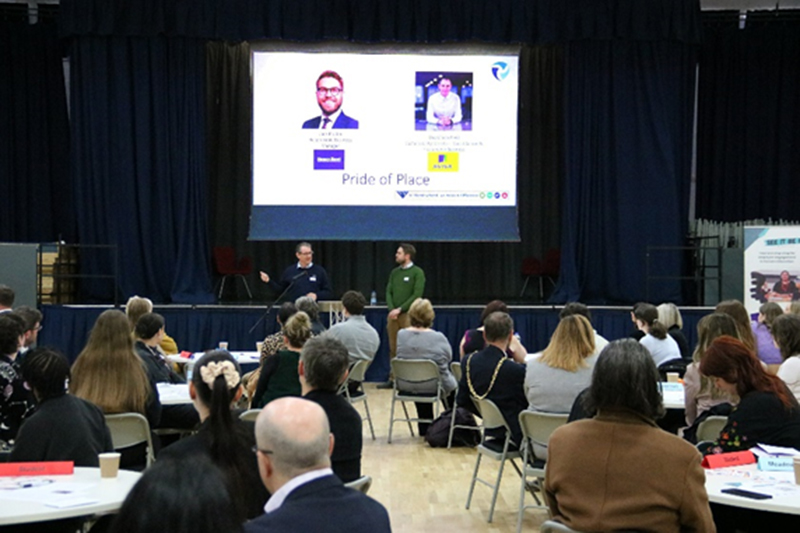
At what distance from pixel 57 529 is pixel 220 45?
1045 centimetres

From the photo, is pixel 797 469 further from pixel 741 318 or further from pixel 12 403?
pixel 12 403

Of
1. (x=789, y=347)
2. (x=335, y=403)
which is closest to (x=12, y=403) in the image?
(x=335, y=403)

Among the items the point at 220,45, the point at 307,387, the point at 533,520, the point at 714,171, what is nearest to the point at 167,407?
the point at 307,387

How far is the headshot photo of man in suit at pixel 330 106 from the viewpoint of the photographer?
1188 centimetres

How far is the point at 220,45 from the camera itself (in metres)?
12.9

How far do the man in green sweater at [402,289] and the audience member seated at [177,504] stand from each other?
9076 mm

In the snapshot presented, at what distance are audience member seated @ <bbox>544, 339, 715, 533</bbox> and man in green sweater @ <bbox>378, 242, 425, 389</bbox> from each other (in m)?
7.61

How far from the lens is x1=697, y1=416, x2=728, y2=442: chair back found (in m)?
4.38

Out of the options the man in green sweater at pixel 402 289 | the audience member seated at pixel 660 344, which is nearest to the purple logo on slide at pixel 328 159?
the man in green sweater at pixel 402 289

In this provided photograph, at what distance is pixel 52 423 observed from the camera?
3.46 metres

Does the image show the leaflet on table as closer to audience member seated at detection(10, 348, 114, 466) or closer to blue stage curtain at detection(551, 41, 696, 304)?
audience member seated at detection(10, 348, 114, 466)

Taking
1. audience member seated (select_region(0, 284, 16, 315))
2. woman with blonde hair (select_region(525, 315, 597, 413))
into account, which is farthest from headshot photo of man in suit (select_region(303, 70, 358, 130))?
woman with blonde hair (select_region(525, 315, 597, 413))

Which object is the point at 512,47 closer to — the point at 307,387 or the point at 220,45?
the point at 220,45

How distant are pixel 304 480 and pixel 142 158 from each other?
34.8 feet
